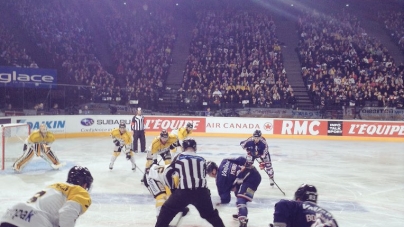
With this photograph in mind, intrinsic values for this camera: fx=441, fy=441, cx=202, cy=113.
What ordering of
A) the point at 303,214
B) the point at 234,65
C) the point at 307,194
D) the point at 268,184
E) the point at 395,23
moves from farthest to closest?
the point at 395,23
the point at 234,65
the point at 268,184
the point at 307,194
the point at 303,214

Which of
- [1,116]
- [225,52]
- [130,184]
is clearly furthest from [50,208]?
[225,52]

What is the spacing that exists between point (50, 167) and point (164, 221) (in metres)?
7.92

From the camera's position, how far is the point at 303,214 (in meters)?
3.52

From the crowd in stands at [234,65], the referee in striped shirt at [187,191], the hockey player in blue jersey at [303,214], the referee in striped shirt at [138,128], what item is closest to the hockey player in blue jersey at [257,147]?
the referee in striped shirt at [187,191]

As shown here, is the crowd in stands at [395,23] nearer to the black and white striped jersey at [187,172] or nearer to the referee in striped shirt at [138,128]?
the referee in striped shirt at [138,128]

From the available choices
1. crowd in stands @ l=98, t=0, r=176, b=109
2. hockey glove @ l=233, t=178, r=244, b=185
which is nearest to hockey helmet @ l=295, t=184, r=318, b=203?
hockey glove @ l=233, t=178, r=244, b=185

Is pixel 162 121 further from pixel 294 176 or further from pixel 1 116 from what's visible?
pixel 294 176

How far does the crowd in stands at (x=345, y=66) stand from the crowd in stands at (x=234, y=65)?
177cm

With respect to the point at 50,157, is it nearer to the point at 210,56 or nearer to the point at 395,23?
the point at 210,56

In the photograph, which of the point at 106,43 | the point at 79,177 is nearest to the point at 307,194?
the point at 79,177

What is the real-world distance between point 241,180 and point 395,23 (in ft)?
92.1

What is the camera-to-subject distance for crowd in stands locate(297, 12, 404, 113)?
22297 millimetres

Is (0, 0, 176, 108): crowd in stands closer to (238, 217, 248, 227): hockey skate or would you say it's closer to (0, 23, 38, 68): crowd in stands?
(0, 23, 38, 68): crowd in stands

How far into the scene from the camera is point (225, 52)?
27.2 m
